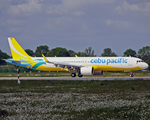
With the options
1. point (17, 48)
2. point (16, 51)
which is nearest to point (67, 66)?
point (16, 51)

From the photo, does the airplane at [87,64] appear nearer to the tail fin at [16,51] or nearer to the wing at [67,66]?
the wing at [67,66]

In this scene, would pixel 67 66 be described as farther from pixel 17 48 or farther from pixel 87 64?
pixel 17 48

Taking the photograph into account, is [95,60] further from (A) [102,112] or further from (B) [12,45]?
(A) [102,112]

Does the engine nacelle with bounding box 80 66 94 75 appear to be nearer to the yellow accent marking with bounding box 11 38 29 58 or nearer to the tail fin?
the tail fin

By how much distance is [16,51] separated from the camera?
47.9 m

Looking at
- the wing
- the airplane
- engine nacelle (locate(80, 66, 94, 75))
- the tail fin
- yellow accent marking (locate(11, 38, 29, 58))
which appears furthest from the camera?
yellow accent marking (locate(11, 38, 29, 58))

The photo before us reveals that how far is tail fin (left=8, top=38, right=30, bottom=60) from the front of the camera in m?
47.6

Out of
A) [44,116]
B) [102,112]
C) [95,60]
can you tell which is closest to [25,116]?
[44,116]

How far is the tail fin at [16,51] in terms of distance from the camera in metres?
47.6

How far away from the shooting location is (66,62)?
45.4 m

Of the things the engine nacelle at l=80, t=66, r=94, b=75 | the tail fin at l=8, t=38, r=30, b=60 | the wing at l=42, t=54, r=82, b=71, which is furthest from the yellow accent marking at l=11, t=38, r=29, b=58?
the engine nacelle at l=80, t=66, r=94, b=75

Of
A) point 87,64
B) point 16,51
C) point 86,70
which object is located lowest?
point 86,70

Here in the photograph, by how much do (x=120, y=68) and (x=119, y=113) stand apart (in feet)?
104

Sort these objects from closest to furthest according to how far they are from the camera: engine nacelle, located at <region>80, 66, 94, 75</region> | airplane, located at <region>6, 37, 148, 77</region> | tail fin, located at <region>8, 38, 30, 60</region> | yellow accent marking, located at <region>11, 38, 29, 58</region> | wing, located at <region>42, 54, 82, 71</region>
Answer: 1. engine nacelle, located at <region>80, 66, 94, 75</region>
2. wing, located at <region>42, 54, 82, 71</region>
3. airplane, located at <region>6, 37, 148, 77</region>
4. tail fin, located at <region>8, 38, 30, 60</region>
5. yellow accent marking, located at <region>11, 38, 29, 58</region>
